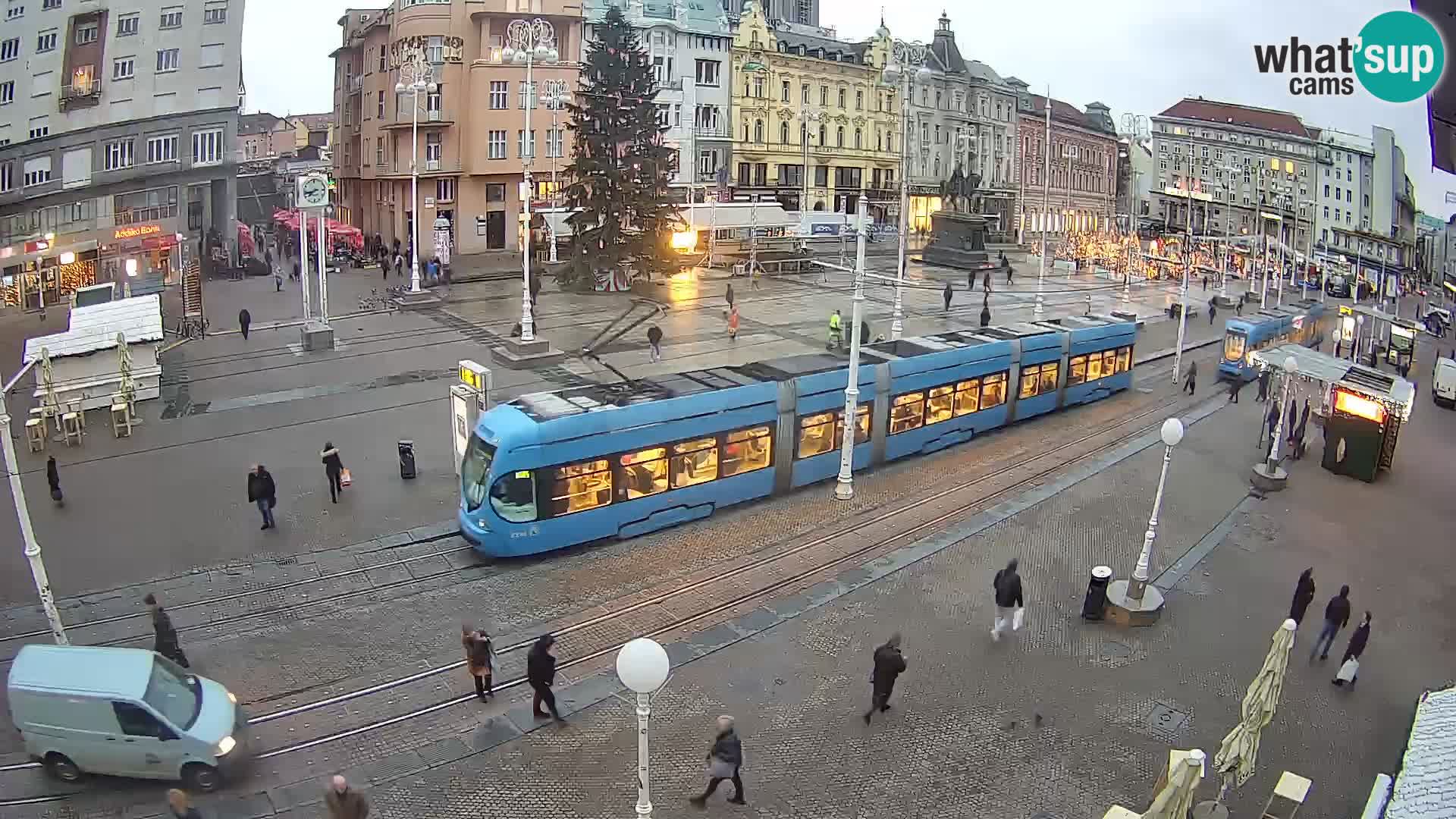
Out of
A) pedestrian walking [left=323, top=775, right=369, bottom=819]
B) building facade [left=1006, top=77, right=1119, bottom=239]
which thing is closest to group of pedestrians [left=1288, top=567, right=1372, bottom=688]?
pedestrian walking [left=323, top=775, right=369, bottom=819]

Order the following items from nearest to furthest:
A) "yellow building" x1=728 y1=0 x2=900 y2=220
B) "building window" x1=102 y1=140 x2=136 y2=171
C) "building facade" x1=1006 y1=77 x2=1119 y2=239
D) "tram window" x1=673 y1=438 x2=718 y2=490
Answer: "tram window" x1=673 y1=438 x2=718 y2=490, "building window" x1=102 y1=140 x2=136 y2=171, "yellow building" x1=728 y1=0 x2=900 y2=220, "building facade" x1=1006 y1=77 x2=1119 y2=239

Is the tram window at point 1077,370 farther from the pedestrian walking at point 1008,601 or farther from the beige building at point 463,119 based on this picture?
the beige building at point 463,119

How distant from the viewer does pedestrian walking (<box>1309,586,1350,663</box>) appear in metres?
13.7

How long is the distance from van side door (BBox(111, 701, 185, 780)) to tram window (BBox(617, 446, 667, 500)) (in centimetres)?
755

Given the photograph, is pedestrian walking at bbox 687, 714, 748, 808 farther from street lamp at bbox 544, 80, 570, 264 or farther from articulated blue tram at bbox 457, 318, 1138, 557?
street lamp at bbox 544, 80, 570, 264

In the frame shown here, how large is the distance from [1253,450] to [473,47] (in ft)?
149

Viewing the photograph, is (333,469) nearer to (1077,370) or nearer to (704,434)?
(704,434)

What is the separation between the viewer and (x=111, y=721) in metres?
9.78

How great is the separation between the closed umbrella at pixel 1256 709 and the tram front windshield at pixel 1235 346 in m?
27.8

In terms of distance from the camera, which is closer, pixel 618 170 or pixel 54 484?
pixel 54 484

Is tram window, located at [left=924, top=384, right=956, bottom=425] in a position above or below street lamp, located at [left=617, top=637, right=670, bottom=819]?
above

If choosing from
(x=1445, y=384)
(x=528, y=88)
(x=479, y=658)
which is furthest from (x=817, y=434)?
(x=1445, y=384)

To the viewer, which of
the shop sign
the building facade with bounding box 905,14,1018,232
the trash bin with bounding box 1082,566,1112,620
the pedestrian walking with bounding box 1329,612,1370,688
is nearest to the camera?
the pedestrian walking with bounding box 1329,612,1370,688

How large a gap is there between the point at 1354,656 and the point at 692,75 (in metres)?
57.5
